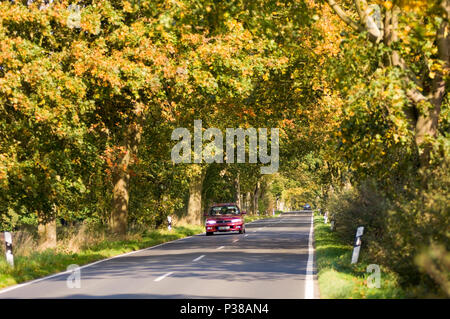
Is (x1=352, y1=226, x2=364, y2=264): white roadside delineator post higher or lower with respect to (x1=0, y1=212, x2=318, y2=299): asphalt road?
higher

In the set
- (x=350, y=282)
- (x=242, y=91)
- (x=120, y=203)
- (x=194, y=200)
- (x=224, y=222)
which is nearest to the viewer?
(x=350, y=282)

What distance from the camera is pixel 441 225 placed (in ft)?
35.5

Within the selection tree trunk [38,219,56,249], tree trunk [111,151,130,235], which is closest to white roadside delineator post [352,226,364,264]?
tree trunk [38,219,56,249]

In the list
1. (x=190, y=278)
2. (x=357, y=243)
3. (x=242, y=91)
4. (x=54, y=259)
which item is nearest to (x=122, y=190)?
(x=242, y=91)

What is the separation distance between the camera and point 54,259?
63.5ft

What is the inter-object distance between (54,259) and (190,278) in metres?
5.48

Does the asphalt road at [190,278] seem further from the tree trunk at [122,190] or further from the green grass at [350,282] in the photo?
the tree trunk at [122,190]

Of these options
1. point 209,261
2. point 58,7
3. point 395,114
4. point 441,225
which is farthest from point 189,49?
point 441,225

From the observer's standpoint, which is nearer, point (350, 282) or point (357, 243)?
point (350, 282)

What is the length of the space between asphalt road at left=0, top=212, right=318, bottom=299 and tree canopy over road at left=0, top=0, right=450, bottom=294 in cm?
195

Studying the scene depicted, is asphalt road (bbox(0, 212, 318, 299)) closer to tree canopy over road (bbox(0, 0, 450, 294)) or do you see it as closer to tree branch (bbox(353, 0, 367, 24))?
tree canopy over road (bbox(0, 0, 450, 294))

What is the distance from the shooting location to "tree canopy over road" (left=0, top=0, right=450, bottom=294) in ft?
43.3

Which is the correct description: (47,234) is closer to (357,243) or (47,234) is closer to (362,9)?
(357,243)

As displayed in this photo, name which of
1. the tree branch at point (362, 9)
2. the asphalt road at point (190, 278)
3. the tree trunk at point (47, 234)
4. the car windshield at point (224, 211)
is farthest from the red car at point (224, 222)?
the tree branch at point (362, 9)
